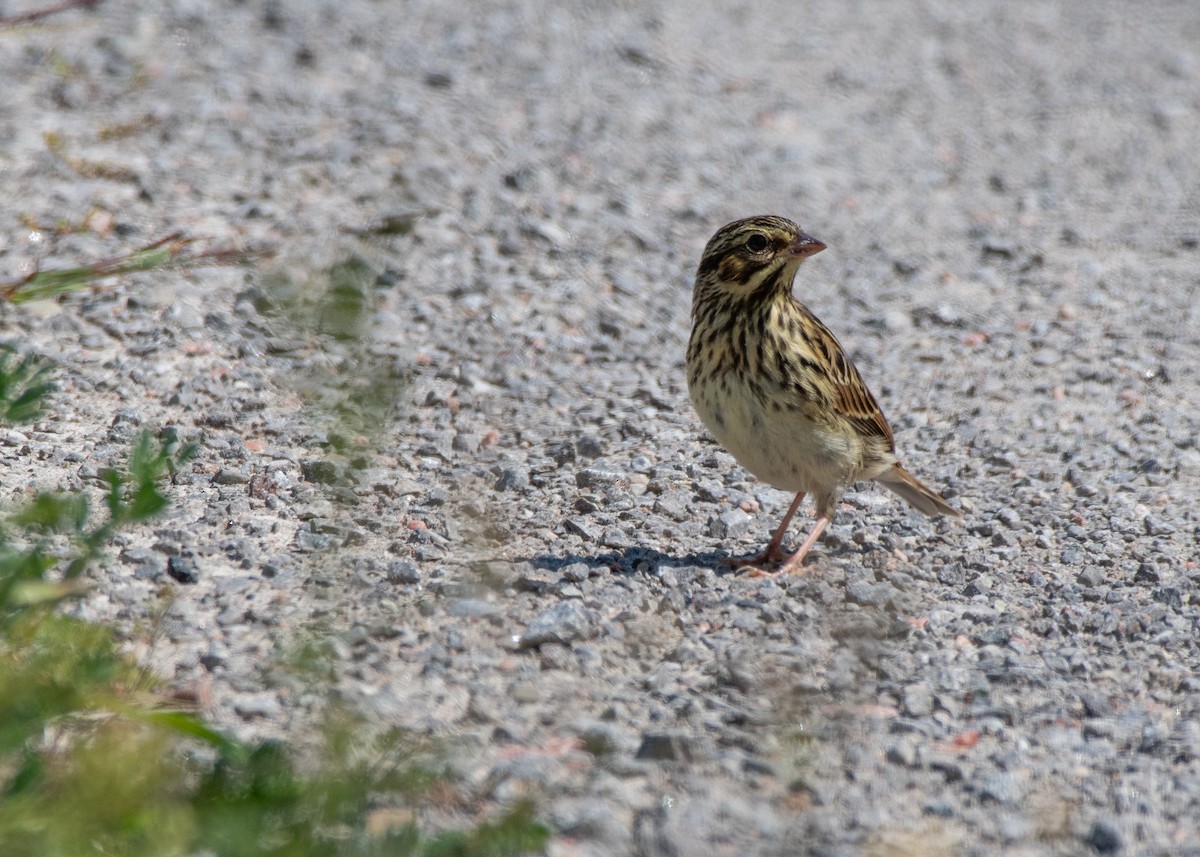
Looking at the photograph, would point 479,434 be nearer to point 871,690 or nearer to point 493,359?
point 493,359

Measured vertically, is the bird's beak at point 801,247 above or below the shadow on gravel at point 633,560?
above

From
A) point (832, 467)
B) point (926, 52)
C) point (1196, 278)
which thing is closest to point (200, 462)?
point (832, 467)

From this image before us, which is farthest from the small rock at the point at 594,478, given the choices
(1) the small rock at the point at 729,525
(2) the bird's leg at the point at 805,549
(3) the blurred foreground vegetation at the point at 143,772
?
(3) the blurred foreground vegetation at the point at 143,772

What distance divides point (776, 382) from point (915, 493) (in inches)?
37.1

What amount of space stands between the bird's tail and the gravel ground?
0.29ft

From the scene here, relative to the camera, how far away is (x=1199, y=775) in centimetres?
420

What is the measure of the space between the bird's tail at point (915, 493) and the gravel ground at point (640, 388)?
0.09 metres

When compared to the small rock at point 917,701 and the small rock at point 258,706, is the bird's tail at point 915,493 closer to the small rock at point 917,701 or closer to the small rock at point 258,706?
the small rock at point 917,701

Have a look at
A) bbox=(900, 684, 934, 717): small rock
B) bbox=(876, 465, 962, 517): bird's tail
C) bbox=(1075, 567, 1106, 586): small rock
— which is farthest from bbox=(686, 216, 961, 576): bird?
bbox=(900, 684, 934, 717): small rock

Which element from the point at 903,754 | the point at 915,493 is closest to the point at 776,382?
the point at 915,493

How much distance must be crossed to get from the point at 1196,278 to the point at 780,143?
2.71 m

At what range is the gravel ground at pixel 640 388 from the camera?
409 cm

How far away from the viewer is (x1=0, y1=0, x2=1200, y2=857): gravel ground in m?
4.09

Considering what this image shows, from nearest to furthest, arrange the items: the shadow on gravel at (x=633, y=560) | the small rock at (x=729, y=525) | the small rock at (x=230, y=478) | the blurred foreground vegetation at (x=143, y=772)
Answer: the blurred foreground vegetation at (x=143, y=772) < the shadow on gravel at (x=633, y=560) < the small rock at (x=230, y=478) < the small rock at (x=729, y=525)
